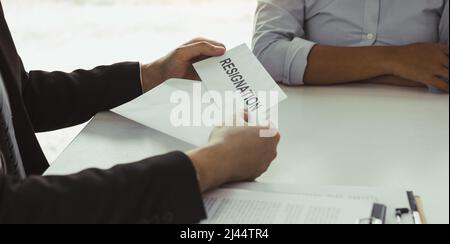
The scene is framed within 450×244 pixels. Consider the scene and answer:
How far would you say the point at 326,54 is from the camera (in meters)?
1.13

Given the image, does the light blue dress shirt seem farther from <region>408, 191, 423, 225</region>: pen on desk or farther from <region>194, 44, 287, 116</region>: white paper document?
<region>408, 191, 423, 225</region>: pen on desk

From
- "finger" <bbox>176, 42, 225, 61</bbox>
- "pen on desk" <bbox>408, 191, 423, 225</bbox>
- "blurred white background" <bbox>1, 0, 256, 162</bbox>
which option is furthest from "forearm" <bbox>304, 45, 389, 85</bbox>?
"blurred white background" <bbox>1, 0, 256, 162</bbox>

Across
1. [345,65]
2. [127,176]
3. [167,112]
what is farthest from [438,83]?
[127,176]

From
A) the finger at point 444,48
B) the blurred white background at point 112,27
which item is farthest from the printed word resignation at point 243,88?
the blurred white background at point 112,27

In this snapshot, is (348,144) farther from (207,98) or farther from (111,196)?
(111,196)

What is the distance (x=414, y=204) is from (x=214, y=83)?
0.34m

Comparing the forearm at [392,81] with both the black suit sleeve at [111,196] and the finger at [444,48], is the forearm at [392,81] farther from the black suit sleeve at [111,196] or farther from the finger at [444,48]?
the black suit sleeve at [111,196]

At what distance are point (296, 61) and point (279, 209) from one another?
51cm

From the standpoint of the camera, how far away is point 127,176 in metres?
0.68

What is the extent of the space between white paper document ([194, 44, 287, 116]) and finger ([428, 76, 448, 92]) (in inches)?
11.3

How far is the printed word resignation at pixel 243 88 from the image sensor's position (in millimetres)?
837

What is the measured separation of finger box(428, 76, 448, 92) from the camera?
0.97m
